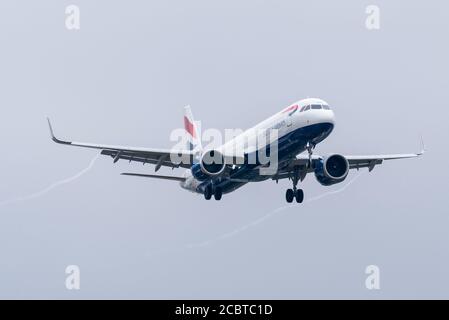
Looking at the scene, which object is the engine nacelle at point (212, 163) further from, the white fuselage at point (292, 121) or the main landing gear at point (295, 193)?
the main landing gear at point (295, 193)

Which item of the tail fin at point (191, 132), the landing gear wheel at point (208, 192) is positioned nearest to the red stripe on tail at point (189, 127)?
the tail fin at point (191, 132)

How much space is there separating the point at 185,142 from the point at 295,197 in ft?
55.7

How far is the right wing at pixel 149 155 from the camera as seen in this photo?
81.4 metres

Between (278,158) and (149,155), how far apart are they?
9.50m

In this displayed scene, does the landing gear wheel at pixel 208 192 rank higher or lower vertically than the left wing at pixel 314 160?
lower

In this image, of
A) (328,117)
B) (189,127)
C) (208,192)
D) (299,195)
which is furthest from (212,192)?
(189,127)

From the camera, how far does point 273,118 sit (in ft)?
263

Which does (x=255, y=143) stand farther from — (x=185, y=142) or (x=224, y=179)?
(x=185, y=142)

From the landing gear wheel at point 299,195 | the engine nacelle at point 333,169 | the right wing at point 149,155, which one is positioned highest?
the right wing at point 149,155

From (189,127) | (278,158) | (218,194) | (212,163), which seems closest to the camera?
(278,158)

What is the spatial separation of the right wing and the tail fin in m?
11.4

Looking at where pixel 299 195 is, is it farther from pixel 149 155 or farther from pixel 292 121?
pixel 149 155

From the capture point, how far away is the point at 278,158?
7894 cm

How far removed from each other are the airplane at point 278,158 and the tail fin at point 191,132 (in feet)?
32.2
